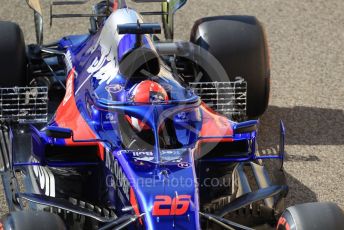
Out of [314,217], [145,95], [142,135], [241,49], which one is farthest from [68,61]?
[314,217]

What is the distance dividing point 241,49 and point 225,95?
473 mm

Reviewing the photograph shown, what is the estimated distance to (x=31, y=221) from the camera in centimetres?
484

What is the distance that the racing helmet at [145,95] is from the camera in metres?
5.54

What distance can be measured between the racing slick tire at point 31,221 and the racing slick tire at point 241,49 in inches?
98.2

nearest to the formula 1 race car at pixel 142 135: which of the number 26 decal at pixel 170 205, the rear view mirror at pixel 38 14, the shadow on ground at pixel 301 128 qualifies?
the number 26 decal at pixel 170 205

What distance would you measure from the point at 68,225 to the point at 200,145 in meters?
0.93

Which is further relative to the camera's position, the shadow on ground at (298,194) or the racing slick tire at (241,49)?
the racing slick tire at (241,49)

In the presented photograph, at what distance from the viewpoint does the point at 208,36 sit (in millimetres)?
7160

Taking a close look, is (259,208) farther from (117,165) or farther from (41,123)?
(41,123)

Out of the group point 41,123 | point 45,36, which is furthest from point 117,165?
point 45,36

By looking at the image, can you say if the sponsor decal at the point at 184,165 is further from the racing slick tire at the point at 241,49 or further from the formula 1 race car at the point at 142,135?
the racing slick tire at the point at 241,49

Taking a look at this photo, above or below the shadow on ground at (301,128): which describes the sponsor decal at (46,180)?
above

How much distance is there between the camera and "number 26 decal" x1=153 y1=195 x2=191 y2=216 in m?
4.95

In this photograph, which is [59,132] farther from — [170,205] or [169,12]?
[169,12]
